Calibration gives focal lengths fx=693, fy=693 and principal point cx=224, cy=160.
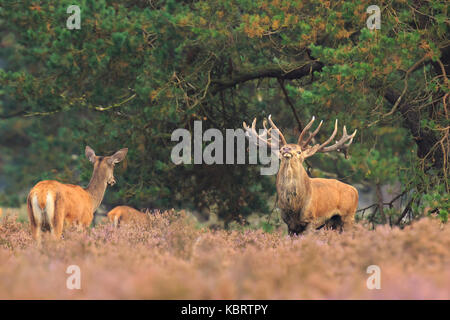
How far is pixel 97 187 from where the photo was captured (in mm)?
10648

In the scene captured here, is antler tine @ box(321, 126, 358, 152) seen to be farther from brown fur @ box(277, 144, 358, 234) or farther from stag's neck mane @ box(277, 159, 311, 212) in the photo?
stag's neck mane @ box(277, 159, 311, 212)

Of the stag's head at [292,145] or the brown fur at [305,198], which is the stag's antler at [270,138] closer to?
the stag's head at [292,145]

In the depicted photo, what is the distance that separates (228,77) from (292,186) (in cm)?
533

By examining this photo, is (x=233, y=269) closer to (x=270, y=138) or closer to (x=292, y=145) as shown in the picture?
(x=292, y=145)

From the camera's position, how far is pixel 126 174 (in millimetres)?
14969

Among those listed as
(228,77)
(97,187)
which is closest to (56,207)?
(97,187)

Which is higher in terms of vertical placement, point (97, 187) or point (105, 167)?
point (105, 167)

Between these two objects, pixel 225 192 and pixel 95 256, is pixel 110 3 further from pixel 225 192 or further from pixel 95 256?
pixel 95 256

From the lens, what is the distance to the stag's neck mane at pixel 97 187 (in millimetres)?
10562

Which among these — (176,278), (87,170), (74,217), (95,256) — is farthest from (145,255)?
(87,170)

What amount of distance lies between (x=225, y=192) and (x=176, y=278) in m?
9.71

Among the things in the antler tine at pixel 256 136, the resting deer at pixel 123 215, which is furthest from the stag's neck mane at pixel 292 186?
the resting deer at pixel 123 215

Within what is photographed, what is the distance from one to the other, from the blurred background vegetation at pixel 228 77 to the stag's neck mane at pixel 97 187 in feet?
8.21

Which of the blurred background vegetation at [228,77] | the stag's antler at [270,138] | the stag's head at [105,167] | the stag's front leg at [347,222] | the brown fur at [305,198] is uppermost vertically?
the blurred background vegetation at [228,77]
